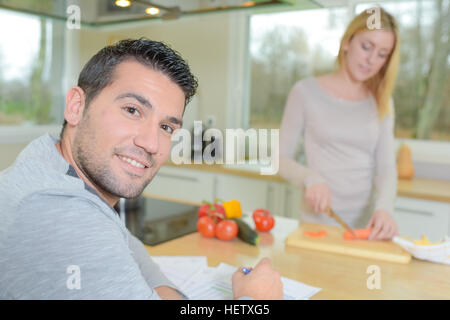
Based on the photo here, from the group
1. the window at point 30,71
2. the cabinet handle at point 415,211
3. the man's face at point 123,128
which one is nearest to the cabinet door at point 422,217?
the cabinet handle at point 415,211

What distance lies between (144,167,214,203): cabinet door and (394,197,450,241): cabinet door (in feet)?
3.72

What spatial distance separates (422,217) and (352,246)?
41.5 inches

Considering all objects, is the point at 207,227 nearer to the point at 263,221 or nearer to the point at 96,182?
the point at 263,221

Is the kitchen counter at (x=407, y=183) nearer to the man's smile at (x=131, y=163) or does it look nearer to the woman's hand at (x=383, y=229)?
the woman's hand at (x=383, y=229)

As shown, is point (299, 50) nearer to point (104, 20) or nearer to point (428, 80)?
point (428, 80)

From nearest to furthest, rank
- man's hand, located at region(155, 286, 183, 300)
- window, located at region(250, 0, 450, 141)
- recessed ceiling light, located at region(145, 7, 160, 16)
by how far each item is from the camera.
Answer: man's hand, located at region(155, 286, 183, 300) → recessed ceiling light, located at region(145, 7, 160, 16) → window, located at region(250, 0, 450, 141)

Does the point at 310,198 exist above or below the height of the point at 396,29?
below

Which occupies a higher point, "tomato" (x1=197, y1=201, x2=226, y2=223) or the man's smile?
the man's smile

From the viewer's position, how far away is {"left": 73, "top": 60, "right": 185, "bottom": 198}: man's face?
2.43 ft

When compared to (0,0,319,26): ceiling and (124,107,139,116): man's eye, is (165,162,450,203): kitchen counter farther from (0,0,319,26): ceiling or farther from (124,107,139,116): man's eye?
(124,107,139,116): man's eye

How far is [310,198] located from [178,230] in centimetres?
48

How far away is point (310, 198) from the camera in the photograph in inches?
60.2

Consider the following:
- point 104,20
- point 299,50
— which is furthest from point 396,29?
point 299,50

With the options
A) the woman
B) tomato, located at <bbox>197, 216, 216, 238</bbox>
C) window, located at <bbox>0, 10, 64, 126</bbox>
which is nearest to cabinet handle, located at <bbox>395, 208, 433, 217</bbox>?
the woman
